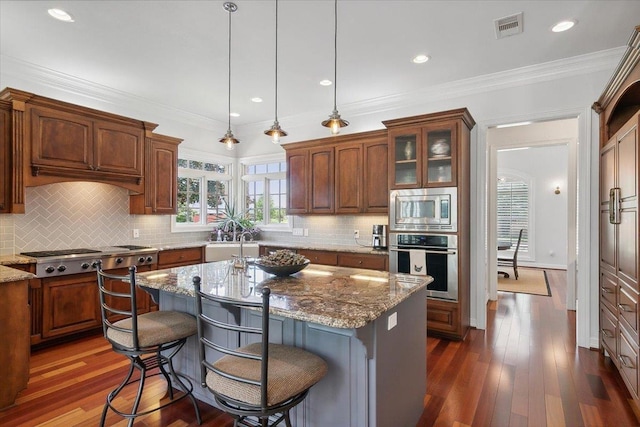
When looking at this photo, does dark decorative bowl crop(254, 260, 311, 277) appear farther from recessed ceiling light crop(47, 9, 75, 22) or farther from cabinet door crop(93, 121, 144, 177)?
cabinet door crop(93, 121, 144, 177)

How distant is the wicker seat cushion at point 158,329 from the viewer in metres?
2.01

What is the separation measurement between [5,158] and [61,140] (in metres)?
0.51

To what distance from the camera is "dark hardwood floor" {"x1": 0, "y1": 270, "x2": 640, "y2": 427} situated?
227cm

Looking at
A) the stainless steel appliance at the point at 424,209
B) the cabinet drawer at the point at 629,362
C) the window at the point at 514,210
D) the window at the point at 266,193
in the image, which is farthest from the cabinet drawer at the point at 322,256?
the window at the point at 514,210

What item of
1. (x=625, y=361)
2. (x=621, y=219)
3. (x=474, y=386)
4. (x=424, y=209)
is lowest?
(x=474, y=386)

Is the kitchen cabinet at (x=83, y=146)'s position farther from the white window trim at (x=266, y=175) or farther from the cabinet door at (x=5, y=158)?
the white window trim at (x=266, y=175)

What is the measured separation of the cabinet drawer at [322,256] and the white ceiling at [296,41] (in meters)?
2.19

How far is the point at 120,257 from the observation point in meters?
3.92

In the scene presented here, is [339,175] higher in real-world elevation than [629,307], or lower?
higher

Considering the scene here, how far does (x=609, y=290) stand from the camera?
2988 mm

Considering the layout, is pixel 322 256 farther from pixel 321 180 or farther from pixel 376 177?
pixel 376 177

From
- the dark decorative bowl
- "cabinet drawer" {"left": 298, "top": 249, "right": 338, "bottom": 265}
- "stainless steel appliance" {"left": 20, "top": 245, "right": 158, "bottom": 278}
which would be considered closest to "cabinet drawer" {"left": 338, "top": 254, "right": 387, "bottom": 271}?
"cabinet drawer" {"left": 298, "top": 249, "right": 338, "bottom": 265}

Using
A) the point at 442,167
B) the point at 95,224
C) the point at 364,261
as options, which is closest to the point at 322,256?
the point at 364,261

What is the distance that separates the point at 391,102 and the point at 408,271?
2371mm
